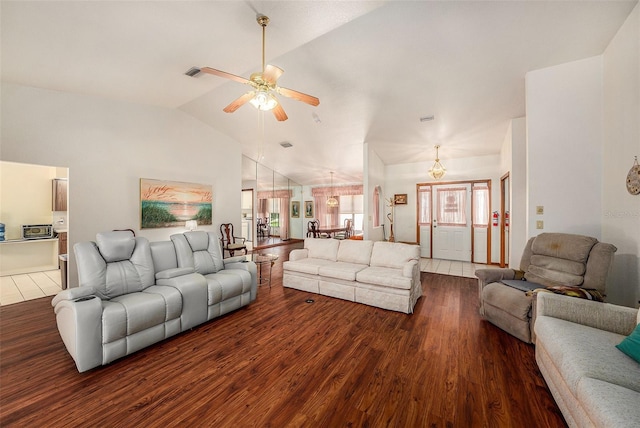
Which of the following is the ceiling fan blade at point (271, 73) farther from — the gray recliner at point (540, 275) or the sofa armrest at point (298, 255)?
the gray recliner at point (540, 275)

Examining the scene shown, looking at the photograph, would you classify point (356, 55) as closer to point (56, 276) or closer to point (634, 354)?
point (634, 354)

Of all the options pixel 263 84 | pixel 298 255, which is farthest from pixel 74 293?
pixel 298 255

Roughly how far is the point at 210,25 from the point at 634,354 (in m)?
4.29

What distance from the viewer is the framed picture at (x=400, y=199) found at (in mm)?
6762

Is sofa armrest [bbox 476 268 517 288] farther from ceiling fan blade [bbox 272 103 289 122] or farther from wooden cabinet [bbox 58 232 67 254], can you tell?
wooden cabinet [bbox 58 232 67 254]

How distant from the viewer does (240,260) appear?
11.5 ft

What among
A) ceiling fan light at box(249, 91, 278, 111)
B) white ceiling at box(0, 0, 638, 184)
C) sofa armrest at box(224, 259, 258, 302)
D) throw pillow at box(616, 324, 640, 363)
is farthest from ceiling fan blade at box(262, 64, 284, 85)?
throw pillow at box(616, 324, 640, 363)

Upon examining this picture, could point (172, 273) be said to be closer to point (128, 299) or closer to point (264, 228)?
point (128, 299)

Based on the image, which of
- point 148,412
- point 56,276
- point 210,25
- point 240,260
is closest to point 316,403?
point 148,412

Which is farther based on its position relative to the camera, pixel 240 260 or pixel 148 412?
pixel 240 260

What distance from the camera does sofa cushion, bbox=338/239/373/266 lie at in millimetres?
3788

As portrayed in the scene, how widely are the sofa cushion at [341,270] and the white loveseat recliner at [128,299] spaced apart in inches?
44.4

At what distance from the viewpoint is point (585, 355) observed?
138 centimetres

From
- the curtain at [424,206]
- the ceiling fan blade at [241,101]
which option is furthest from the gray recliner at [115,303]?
the curtain at [424,206]
